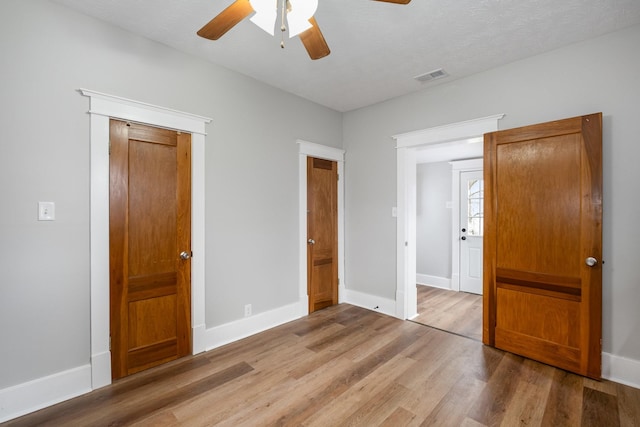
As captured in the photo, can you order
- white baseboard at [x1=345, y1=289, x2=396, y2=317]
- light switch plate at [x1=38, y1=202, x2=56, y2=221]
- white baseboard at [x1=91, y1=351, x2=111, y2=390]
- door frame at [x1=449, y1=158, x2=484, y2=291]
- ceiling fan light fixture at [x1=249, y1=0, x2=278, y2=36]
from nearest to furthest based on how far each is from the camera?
ceiling fan light fixture at [x1=249, y1=0, x2=278, y2=36] → light switch plate at [x1=38, y1=202, x2=56, y2=221] → white baseboard at [x1=91, y1=351, x2=111, y2=390] → white baseboard at [x1=345, y1=289, x2=396, y2=317] → door frame at [x1=449, y1=158, x2=484, y2=291]

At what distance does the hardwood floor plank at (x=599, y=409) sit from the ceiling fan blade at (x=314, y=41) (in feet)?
9.68

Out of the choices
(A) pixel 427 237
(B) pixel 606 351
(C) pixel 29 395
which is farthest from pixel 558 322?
(C) pixel 29 395

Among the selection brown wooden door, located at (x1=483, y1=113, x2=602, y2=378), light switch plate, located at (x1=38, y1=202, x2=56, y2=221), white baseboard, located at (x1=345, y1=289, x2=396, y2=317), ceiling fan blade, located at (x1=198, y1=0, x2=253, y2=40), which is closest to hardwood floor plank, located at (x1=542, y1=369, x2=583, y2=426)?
brown wooden door, located at (x1=483, y1=113, x2=602, y2=378)

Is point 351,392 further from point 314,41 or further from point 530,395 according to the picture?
point 314,41

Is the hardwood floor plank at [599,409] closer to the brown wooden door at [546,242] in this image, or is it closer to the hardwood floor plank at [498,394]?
the brown wooden door at [546,242]

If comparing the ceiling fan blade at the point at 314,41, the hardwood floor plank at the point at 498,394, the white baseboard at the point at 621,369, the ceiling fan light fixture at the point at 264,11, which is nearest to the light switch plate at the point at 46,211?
the ceiling fan light fixture at the point at 264,11

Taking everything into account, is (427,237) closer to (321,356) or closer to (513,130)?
(513,130)

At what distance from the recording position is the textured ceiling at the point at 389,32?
2.11m

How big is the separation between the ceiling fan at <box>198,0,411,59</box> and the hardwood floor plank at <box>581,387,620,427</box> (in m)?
2.84

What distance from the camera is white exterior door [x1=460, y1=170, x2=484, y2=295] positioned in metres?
5.02

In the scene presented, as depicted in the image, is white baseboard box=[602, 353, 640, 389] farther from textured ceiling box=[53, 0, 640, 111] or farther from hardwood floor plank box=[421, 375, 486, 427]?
textured ceiling box=[53, 0, 640, 111]

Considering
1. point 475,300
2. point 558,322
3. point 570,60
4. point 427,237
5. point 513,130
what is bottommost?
point 475,300

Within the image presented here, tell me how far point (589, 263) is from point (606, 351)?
762 mm

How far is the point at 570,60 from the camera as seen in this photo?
2.60 metres
